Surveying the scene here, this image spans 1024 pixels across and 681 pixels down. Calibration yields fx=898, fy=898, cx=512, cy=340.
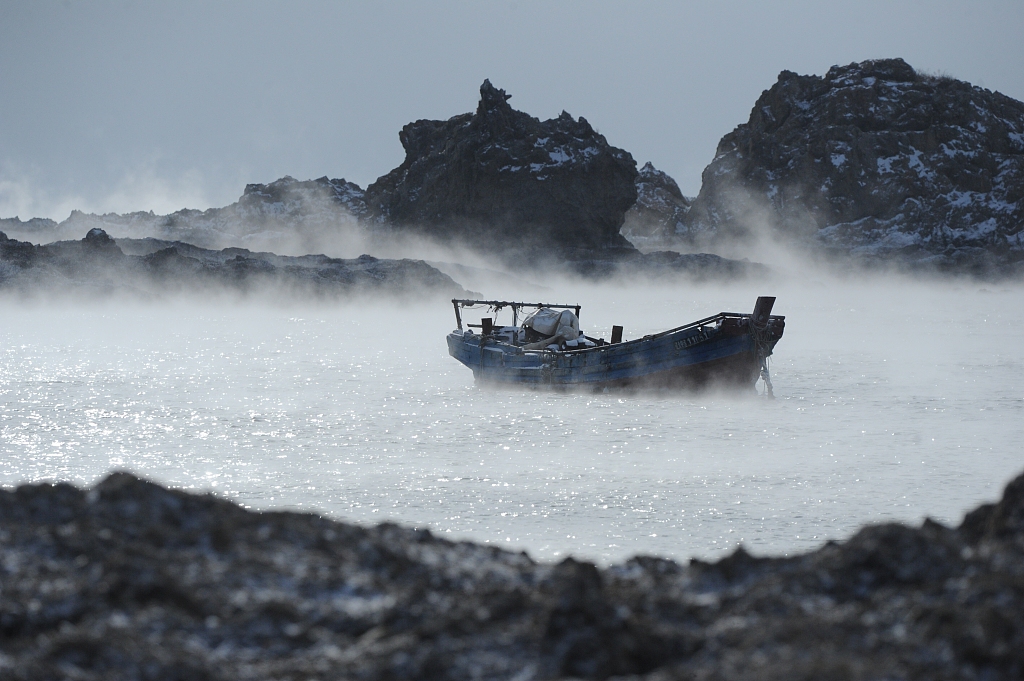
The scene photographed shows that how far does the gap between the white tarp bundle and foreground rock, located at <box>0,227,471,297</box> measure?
7877 cm

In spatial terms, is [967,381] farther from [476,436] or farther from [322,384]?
[322,384]

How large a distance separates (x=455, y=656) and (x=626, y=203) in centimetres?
19958

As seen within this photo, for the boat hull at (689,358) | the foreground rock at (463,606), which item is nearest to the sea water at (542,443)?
the boat hull at (689,358)

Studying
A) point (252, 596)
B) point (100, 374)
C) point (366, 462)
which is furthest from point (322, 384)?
point (252, 596)

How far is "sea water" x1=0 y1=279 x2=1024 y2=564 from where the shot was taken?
13969 mm

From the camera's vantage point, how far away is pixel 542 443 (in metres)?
21.1

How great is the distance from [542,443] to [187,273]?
96.8m

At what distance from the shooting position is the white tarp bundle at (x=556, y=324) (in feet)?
110

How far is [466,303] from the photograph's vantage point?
1523 inches

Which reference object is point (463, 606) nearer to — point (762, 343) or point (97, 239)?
point (762, 343)

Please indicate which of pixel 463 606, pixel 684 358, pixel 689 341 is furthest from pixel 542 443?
pixel 463 606

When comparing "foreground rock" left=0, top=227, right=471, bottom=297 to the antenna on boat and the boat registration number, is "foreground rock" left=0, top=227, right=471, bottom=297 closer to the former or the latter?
the boat registration number

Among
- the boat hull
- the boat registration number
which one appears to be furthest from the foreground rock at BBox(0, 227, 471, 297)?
the boat registration number

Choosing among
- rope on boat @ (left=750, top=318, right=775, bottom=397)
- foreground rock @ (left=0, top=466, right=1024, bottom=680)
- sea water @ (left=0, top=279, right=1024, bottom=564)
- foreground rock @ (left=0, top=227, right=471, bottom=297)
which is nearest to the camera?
foreground rock @ (left=0, top=466, right=1024, bottom=680)
